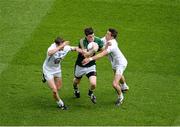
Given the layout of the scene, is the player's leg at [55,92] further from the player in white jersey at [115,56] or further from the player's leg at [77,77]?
the player in white jersey at [115,56]

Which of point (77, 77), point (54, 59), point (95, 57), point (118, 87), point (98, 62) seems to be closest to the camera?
point (95, 57)

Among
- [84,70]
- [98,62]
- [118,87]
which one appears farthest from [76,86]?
[98,62]

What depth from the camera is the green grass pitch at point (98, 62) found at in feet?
54.2

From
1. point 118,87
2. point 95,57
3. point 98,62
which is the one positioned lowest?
point 118,87

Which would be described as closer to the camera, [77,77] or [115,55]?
[115,55]

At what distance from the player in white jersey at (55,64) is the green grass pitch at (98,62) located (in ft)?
2.23

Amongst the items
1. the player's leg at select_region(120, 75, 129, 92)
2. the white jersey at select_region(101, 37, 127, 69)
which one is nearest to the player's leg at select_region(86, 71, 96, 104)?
the white jersey at select_region(101, 37, 127, 69)

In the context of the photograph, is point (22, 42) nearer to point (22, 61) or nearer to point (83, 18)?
point (22, 61)

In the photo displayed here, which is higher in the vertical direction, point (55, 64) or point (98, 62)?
point (55, 64)

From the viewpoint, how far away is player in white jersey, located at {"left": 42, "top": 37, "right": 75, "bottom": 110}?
1592cm

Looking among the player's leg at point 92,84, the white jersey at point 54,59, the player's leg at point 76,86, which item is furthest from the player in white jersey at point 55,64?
the player's leg at point 92,84

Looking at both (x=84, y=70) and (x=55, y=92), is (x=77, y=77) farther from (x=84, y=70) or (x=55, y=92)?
(x=55, y=92)

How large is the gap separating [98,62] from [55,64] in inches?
139

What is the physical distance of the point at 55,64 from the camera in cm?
1639
